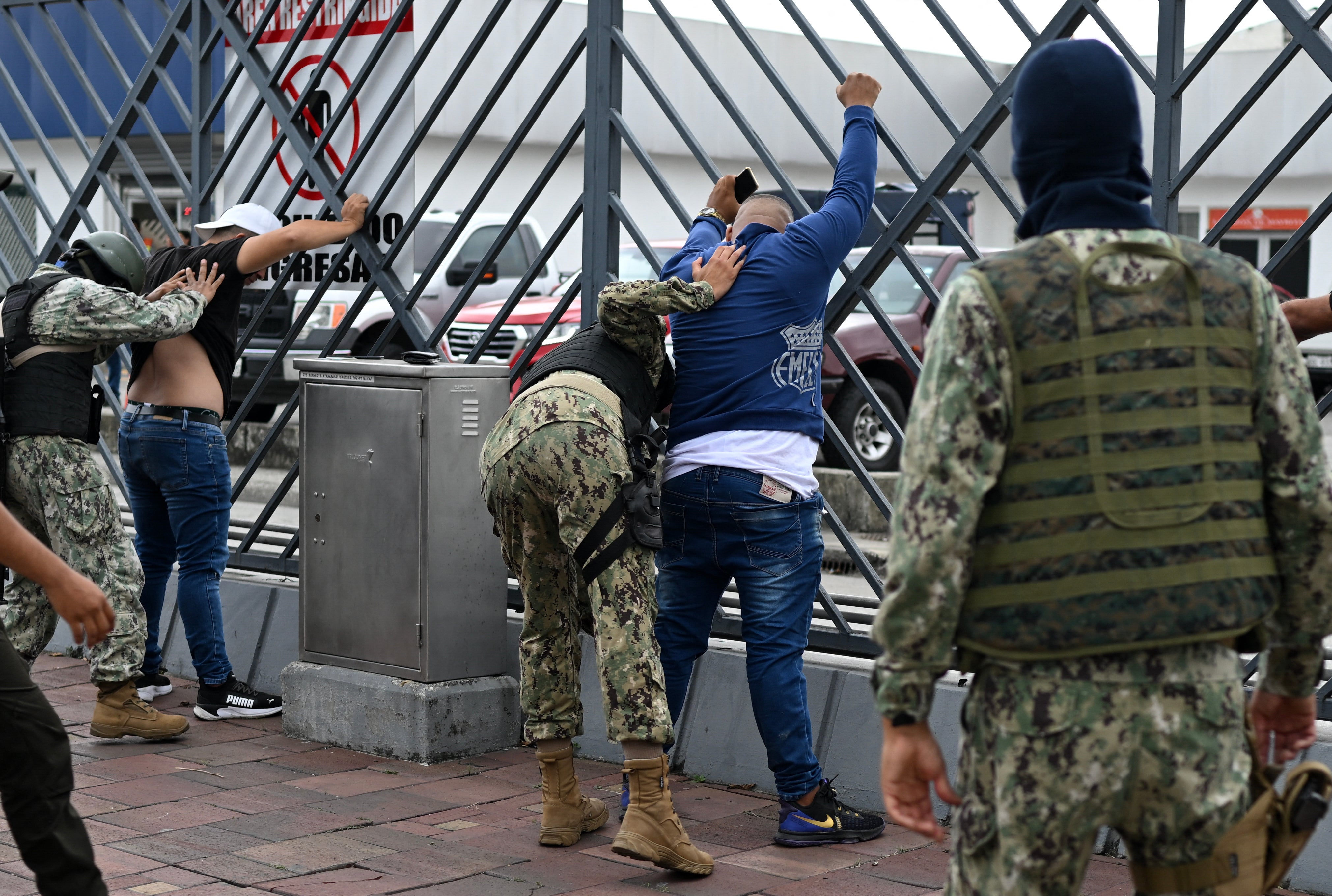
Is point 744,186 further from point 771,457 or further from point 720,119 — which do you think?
point 720,119

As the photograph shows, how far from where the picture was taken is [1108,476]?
230cm

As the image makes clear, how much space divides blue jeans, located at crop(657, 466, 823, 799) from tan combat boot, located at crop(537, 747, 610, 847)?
14.3 inches

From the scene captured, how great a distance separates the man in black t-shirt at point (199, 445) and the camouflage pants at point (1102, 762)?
4.39 metres

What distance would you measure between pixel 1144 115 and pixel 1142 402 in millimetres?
21304

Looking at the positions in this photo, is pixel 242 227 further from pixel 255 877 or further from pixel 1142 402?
pixel 1142 402

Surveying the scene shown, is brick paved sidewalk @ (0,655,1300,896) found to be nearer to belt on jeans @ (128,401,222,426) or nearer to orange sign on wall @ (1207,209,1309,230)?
belt on jeans @ (128,401,222,426)

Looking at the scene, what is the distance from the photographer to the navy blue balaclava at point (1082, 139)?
2359 mm

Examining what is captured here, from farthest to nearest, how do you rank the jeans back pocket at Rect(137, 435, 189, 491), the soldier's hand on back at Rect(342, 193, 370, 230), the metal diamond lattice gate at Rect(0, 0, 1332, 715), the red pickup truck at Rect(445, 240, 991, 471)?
1. the red pickup truck at Rect(445, 240, 991, 471)
2. the soldier's hand on back at Rect(342, 193, 370, 230)
3. the jeans back pocket at Rect(137, 435, 189, 491)
4. the metal diamond lattice gate at Rect(0, 0, 1332, 715)

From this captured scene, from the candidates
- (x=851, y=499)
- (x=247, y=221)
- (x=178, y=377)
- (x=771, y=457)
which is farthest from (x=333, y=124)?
(x=851, y=499)

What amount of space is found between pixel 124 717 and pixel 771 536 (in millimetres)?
2750

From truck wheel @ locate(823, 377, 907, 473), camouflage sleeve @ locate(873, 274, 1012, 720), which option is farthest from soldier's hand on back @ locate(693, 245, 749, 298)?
truck wheel @ locate(823, 377, 907, 473)

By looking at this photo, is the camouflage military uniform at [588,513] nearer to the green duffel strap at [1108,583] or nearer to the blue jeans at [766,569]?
the blue jeans at [766,569]

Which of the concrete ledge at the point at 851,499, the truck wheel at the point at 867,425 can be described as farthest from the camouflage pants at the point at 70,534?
the truck wheel at the point at 867,425

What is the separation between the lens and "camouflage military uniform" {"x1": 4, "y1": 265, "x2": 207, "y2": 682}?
566 centimetres
